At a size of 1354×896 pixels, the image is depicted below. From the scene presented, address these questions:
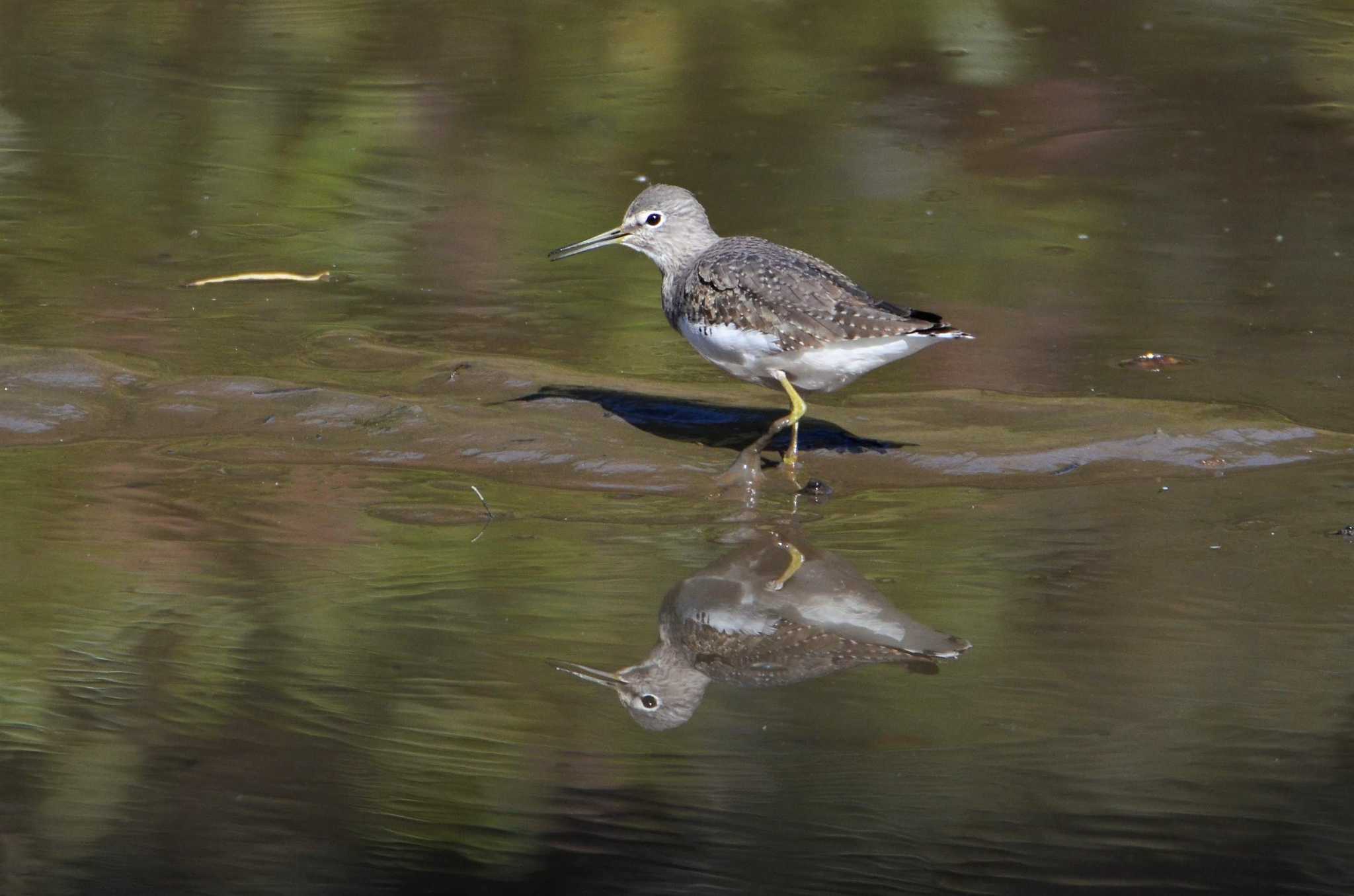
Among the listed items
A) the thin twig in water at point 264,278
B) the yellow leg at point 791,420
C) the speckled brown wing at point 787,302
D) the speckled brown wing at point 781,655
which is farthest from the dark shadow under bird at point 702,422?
the thin twig in water at point 264,278

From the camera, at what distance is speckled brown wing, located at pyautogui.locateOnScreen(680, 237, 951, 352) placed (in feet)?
21.0

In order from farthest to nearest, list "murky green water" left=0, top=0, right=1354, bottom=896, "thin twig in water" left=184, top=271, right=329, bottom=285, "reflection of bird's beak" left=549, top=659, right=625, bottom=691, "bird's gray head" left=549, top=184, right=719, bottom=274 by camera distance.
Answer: "thin twig in water" left=184, top=271, right=329, bottom=285 → "bird's gray head" left=549, top=184, right=719, bottom=274 → "reflection of bird's beak" left=549, top=659, right=625, bottom=691 → "murky green water" left=0, top=0, right=1354, bottom=896

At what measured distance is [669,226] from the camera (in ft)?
24.1

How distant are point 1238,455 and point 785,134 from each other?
483 centimetres

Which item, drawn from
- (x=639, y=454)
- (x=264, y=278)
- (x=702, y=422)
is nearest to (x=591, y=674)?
(x=639, y=454)

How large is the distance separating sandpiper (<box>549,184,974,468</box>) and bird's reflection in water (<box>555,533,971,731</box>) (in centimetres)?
108

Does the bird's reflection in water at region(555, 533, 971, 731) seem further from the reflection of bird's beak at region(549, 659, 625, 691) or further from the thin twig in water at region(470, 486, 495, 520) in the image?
the thin twig in water at region(470, 486, 495, 520)

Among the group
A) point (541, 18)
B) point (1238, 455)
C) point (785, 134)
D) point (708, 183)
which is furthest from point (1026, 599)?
point (541, 18)

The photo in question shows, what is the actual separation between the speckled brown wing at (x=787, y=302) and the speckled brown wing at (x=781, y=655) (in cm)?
165

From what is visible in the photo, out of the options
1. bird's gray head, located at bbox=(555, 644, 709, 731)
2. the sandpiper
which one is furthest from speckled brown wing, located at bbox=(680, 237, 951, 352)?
bird's gray head, located at bbox=(555, 644, 709, 731)

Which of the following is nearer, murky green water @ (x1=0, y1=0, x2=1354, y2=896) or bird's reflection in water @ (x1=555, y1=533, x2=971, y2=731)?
murky green water @ (x1=0, y1=0, x2=1354, y2=896)

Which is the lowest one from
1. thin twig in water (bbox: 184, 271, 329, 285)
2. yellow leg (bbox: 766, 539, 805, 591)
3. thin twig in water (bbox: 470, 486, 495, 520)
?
thin twig in water (bbox: 184, 271, 329, 285)

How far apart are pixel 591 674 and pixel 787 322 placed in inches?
85.6

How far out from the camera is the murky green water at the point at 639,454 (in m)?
4.09
